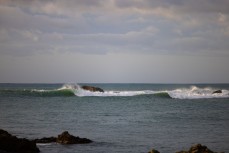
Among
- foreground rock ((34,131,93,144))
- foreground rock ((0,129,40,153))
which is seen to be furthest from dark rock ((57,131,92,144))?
foreground rock ((0,129,40,153))

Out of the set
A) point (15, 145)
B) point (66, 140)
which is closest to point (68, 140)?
point (66, 140)

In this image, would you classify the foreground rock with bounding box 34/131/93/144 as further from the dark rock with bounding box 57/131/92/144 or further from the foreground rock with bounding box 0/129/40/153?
the foreground rock with bounding box 0/129/40/153

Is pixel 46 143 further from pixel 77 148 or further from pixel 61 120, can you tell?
pixel 61 120

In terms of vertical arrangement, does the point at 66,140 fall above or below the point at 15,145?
below

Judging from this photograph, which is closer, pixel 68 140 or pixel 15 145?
pixel 15 145

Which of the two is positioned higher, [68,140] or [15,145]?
[15,145]

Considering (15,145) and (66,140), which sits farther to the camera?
(66,140)

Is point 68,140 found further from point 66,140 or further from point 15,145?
point 15,145

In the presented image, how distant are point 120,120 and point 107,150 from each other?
13.8 metres

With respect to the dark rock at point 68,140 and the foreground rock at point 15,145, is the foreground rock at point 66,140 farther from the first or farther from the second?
the foreground rock at point 15,145

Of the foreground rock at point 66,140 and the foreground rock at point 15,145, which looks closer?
the foreground rock at point 15,145

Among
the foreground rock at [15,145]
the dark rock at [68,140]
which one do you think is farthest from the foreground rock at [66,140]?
the foreground rock at [15,145]

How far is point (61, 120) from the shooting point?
34.0 metres

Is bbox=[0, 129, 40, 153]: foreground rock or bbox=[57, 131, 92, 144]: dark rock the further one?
bbox=[57, 131, 92, 144]: dark rock
